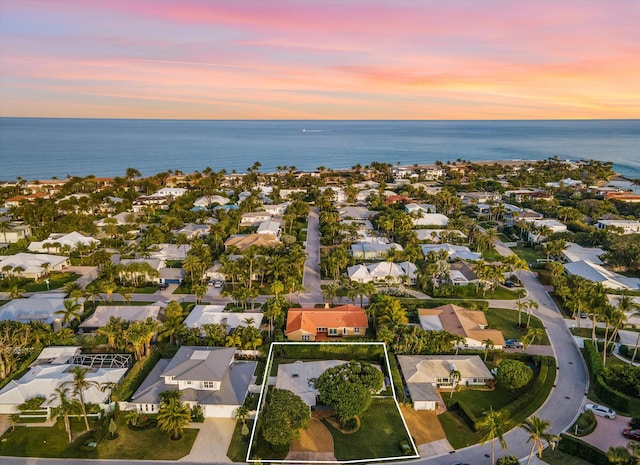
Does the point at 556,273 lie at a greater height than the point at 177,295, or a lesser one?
greater

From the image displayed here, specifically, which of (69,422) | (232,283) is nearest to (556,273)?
(232,283)

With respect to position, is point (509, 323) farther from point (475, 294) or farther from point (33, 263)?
point (33, 263)

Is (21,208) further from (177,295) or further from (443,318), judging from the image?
(443,318)

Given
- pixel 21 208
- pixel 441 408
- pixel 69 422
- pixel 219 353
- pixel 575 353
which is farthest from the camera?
pixel 21 208

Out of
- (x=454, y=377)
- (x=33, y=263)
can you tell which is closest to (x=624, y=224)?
(x=454, y=377)

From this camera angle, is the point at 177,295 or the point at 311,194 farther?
the point at 311,194
